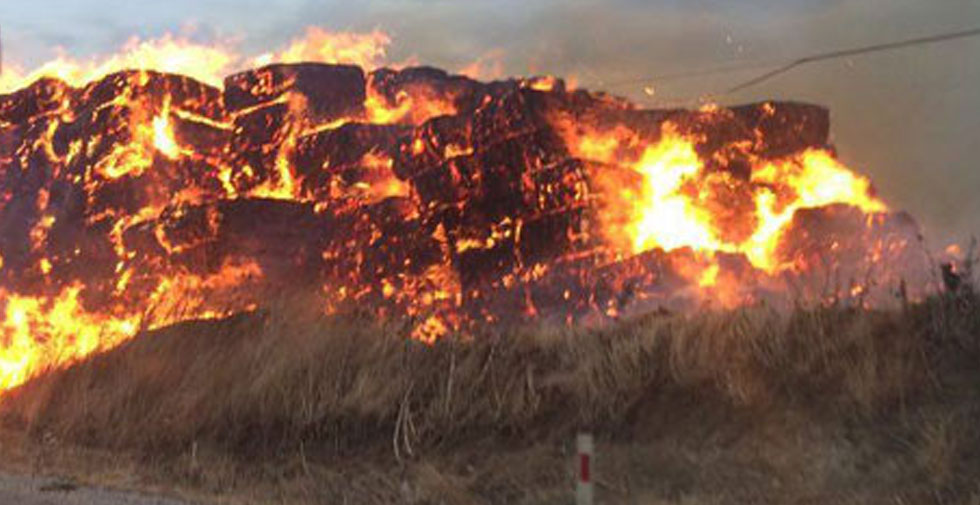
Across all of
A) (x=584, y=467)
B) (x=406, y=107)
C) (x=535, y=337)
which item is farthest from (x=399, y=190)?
(x=584, y=467)

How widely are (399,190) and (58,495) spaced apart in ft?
94.9

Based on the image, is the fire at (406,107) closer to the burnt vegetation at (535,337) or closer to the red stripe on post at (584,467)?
the burnt vegetation at (535,337)

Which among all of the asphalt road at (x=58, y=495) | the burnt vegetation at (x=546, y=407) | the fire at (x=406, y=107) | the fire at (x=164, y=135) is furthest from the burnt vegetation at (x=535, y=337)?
the fire at (x=406, y=107)

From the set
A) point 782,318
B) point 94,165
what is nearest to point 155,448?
point 782,318

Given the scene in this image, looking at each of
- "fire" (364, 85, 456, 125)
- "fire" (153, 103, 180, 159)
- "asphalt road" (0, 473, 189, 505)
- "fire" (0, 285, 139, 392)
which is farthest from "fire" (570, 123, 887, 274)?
"asphalt road" (0, 473, 189, 505)

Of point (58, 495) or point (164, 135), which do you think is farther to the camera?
point (164, 135)

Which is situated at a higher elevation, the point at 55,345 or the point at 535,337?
the point at 535,337

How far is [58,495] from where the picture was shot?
8.62 m

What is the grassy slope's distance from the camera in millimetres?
8500

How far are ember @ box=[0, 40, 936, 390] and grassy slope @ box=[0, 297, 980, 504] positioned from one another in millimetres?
14636

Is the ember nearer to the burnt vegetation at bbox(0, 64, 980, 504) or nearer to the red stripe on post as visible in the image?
the burnt vegetation at bbox(0, 64, 980, 504)

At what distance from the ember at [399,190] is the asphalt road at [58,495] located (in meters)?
18.1

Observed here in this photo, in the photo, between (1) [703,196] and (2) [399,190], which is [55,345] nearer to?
(1) [703,196]

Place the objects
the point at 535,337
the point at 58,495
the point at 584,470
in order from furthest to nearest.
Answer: the point at 535,337 → the point at 58,495 → the point at 584,470
